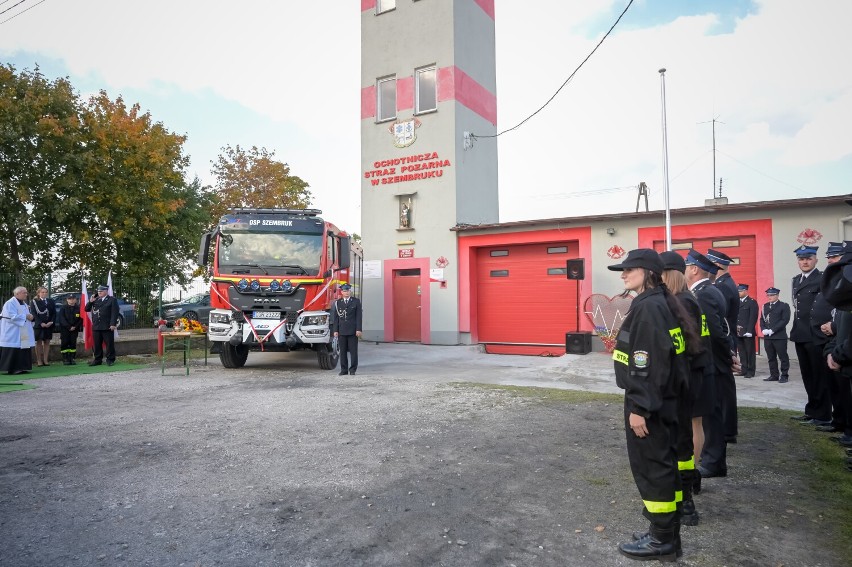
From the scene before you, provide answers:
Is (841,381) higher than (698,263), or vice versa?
(698,263)

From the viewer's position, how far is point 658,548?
3211 millimetres

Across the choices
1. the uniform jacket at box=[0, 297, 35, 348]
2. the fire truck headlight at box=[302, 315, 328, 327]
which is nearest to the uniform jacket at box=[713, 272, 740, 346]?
the fire truck headlight at box=[302, 315, 328, 327]

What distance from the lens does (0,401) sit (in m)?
8.36

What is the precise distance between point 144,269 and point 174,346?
15.7 m

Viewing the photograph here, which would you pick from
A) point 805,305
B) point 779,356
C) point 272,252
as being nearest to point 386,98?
point 272,252

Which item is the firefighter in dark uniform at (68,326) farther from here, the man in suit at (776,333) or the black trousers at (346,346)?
the man in suit at (776,333)

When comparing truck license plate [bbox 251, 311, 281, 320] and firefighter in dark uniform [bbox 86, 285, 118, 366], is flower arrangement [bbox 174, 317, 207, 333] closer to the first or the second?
firefighter in dark uniform [bbox 86, 285, 118, 366]

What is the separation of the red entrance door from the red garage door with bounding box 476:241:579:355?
210 centimetres

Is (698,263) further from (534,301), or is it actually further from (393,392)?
(534,301)

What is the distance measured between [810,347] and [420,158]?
45.5 feet

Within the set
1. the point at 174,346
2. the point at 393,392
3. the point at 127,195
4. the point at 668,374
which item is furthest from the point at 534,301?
the point at 127,195

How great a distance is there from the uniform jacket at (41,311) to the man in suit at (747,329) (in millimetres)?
14868

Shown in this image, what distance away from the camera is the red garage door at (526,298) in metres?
16.6

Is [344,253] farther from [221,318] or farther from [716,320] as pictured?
[716,320]
